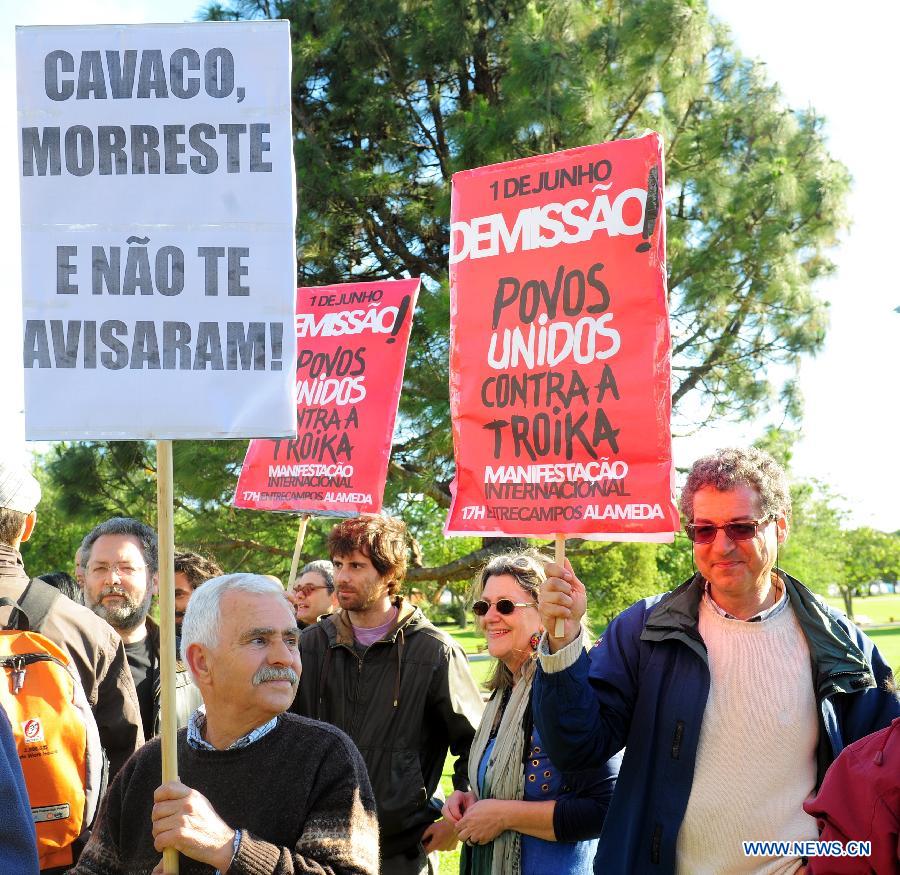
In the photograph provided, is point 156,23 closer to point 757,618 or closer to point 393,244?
point 757,618

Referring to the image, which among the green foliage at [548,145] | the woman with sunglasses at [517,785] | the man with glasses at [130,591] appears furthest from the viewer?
the green foliage at [548,145]

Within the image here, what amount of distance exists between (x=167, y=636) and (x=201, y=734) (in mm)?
286

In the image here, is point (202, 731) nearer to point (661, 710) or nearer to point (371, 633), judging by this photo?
point (661, 710)

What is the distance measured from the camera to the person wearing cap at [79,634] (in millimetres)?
3205

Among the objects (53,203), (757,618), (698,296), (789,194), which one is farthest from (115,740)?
(789,194)

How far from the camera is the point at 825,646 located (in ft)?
9.41

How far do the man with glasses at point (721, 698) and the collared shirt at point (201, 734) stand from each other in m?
0.73

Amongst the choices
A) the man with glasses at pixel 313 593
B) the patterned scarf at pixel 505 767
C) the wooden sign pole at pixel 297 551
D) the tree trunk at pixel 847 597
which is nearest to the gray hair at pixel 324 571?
the man with glasses at pixel 313 593

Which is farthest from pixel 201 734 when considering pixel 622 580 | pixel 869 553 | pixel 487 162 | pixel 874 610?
A: pixel 874 610

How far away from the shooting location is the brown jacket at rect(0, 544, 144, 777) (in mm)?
3240

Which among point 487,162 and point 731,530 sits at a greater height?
point 487,162

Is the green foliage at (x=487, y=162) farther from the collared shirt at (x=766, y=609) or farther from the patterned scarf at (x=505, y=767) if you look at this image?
the collared shirt at (x=766, y=609)

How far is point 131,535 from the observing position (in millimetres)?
4352

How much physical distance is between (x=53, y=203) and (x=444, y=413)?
8.30m
